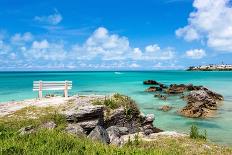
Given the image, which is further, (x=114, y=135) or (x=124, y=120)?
(x=124, y=120)

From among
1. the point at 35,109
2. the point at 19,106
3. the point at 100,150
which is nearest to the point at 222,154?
the point at 100,150

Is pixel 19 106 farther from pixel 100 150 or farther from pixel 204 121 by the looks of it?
pixel 204 121

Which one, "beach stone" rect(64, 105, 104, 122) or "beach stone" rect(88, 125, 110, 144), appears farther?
"beach stone" rect(64, 105, 104, 122)

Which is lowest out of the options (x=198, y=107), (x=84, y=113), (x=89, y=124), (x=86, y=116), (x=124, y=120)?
(x=198, y=107)

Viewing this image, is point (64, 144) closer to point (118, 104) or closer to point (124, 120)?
point (124, 120)

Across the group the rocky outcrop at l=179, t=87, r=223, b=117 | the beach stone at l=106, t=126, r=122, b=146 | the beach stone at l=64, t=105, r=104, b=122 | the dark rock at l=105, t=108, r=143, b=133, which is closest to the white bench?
the dark rock at l=105, t=108, r=143, b=133

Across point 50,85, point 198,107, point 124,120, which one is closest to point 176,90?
point 198,107

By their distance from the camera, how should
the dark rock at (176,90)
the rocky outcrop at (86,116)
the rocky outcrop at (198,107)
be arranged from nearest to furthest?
the rocky outcrop at (86,116) → the rocky outcrop at (198,107) → the dark rock at (176,90)

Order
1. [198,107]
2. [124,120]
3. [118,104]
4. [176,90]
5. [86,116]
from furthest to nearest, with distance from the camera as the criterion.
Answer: [176,90] → [198,107] → [118,104] → [124,120] → [86,116]

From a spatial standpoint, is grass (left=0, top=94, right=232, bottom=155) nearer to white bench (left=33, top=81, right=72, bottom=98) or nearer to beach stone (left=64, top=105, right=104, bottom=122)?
beach stone (left=64, top=105, right=104, bottom=122)

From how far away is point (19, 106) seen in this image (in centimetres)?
2261

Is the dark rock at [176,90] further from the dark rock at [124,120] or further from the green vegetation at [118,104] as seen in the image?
the dark rock at [124,120]

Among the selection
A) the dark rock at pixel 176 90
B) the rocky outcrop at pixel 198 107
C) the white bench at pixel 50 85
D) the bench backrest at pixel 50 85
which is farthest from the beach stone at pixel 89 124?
the dark rock at pixel 176 90

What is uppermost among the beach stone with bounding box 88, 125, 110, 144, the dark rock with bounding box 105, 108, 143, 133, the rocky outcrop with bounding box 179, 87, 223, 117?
the beach stone with bounding box 88, 125, 110, 144
